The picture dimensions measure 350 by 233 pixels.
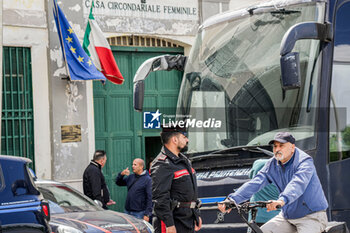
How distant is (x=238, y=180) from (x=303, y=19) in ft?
6.86

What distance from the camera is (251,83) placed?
8.86 meters

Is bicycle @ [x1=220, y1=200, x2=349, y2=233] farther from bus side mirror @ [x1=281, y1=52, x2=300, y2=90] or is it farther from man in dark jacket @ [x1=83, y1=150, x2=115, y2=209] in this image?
man in dark jacket @ [x1=83, y1=150, x2=115, y2=209]

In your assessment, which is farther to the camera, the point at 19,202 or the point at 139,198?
the point at 139,198

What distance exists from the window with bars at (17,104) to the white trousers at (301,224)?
330 inches

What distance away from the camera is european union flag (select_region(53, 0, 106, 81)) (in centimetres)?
1440

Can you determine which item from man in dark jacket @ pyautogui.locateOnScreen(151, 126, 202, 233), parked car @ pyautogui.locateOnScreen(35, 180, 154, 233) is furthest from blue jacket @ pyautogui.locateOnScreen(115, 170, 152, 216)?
man in dark jacket @ pyautogui.locateOnScreen(151, 126, 202, 233)

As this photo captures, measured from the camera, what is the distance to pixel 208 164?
8992 mm

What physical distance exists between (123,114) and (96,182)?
10.6 ft

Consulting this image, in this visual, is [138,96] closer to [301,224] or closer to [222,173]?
[222,173]

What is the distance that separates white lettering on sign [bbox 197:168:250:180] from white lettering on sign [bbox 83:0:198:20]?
7.34m

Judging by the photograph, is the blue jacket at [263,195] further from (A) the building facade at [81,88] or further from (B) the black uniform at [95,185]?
(A) the building facade at [81,88]

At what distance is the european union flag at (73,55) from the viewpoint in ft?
47.2

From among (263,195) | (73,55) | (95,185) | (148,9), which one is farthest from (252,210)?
(148,9)

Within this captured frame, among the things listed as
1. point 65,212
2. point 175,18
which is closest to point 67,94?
point 175,18
